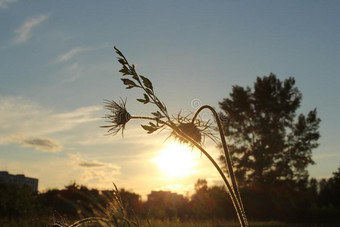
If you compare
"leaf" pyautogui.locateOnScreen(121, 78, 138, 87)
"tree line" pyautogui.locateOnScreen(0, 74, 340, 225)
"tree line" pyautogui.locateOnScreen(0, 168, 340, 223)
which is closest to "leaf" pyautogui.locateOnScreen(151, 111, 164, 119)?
"leaf" pyautogui.locateOnScreen(121, 78, 138, 87)

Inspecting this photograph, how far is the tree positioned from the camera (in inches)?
1247

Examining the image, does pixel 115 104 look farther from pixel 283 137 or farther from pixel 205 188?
pixel 283 137

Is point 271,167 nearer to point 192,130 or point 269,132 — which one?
point 269,132

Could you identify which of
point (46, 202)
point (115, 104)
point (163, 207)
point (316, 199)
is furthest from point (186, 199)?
point (115, 104)

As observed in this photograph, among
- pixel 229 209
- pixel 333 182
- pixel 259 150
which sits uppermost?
pixel 259 150

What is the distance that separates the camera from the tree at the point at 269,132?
31.7 m

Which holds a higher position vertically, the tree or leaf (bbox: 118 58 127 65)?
the tree

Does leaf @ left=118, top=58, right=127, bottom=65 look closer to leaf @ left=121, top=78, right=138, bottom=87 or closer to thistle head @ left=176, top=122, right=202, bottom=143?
leaf @ left=121, top=78, right=138, bottom=87

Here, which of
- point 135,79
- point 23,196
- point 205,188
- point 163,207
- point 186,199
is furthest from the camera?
point 205,188

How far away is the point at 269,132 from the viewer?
3281 centimetres

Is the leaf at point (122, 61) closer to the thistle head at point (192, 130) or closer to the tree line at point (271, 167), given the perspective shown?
the thistle head at point (192, 130)

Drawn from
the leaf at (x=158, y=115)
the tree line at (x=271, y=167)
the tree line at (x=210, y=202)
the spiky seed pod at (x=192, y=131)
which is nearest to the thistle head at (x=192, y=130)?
the spiky seed pod at (x=192, y=131)

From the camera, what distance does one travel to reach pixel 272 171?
103 feet

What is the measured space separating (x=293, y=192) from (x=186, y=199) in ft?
37.5
